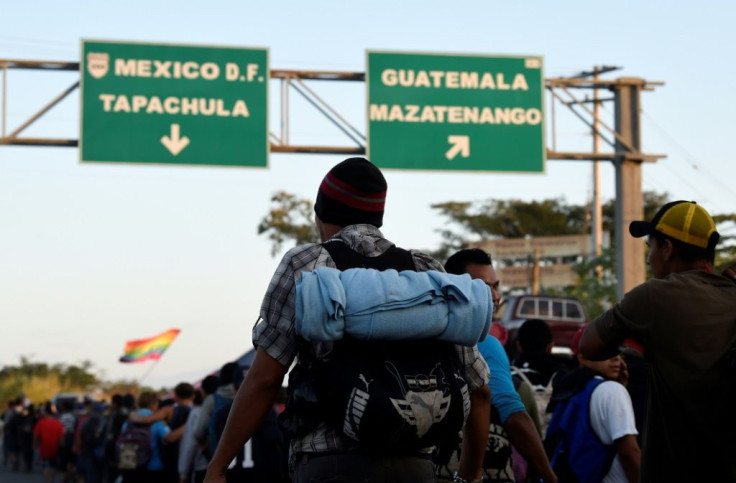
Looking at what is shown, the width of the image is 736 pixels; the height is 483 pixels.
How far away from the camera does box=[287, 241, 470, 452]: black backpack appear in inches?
147

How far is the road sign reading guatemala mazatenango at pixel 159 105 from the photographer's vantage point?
1944cm

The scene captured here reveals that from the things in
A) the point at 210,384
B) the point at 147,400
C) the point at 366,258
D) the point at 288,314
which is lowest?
the point at 147,400

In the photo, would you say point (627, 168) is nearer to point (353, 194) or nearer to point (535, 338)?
point (535, 338)

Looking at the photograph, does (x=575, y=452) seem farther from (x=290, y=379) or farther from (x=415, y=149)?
(x=415, y=149)

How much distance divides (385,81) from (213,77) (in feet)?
8.23

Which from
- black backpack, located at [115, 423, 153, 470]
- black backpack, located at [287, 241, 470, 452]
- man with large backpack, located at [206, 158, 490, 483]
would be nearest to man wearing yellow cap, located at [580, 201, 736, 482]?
man with large backpack, located at [206, 158, 490, 483]

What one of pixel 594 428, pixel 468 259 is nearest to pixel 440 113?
pixel 468 259

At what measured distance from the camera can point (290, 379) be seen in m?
3.97

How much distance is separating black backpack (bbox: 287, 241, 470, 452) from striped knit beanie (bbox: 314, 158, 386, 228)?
1.58 feet

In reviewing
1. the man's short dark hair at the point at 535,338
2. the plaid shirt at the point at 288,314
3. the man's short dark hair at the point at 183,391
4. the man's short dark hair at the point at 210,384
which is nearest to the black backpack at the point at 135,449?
the man's short dark hair at the point at 183,391

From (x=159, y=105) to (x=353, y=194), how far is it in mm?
15688

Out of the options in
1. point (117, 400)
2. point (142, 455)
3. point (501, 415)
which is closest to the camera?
point (501, 415)

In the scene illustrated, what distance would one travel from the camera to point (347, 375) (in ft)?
12.3

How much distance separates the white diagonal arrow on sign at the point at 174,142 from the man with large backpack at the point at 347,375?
1555 centimetres
